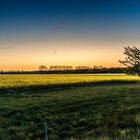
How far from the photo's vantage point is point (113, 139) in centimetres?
1374

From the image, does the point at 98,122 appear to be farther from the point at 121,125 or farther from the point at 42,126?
the point at 42,126

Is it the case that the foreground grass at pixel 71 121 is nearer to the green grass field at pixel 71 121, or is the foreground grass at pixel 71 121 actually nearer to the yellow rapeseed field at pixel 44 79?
the green grass field at pixel 71 121

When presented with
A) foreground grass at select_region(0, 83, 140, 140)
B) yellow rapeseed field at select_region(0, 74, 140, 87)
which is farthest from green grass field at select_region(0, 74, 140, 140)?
yellow rapeseed field at select_region(0, 74, 140, 87)

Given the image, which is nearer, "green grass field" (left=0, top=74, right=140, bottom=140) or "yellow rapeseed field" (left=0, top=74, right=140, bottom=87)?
"green grass field" (left=0, top=74, right=140, bottom=140)

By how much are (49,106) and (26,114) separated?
13.6ft

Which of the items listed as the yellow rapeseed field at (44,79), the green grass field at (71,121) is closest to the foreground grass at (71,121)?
the green grass field at (71,121)

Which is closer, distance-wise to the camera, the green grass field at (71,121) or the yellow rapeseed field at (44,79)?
the green grass field at (71,121)

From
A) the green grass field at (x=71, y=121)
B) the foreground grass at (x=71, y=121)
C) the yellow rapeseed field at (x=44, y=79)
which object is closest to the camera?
the green grass field at (x=71, y=121)

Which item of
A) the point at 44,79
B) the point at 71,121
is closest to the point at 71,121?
the point at 71,121

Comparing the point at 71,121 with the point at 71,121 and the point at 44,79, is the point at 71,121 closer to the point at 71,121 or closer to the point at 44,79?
the point at 71,121

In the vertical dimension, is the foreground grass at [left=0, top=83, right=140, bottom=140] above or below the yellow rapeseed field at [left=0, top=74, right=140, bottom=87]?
below

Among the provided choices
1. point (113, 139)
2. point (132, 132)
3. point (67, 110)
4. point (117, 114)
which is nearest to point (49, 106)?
point (67, 110)

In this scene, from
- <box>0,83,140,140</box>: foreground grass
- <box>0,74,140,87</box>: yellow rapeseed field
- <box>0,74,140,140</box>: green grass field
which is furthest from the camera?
<box>0,74,140,87</box>: yellow rapeseed field

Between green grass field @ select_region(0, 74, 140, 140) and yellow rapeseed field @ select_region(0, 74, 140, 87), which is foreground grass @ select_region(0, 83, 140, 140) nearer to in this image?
green grass field @ select_region(0, 74, 140, 140)
